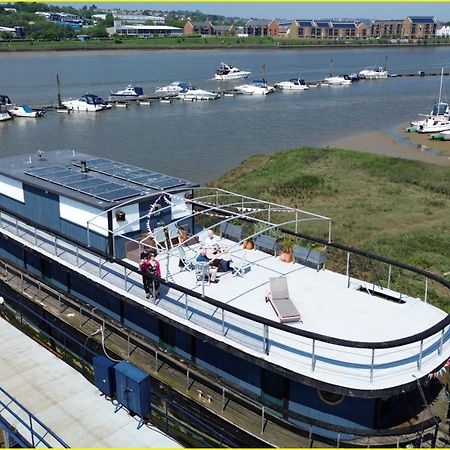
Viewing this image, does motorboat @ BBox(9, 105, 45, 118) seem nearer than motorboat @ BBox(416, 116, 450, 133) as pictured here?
No

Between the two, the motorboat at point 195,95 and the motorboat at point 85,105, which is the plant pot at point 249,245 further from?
the motorboat at point 195,95

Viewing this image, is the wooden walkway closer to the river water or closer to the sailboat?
the river water

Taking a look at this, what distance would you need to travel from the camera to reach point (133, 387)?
49.5ft

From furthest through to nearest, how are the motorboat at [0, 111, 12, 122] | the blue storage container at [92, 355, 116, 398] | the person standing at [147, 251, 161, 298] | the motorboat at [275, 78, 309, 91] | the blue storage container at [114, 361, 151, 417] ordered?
the motorboat at [275, 78, 309, 91] → the motorboat at [0, 111, 12, 122] → the blue storage container at [92, 355, 116, 398] → the person standing at [147, 251, 161, 298] → the blue storage container at [114, 361, 151, 417]

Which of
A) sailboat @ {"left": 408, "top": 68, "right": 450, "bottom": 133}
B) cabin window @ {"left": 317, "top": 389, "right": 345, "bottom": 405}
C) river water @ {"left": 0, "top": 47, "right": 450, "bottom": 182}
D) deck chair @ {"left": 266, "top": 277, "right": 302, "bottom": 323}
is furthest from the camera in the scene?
sailboat @ {"left": 408, "top": 68, "right": 450, "bottom": 133}

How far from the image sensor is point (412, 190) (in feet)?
130

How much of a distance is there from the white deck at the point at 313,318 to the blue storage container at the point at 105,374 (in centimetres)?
190

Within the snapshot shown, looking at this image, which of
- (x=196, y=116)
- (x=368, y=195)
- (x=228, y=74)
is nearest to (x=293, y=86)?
(x=228, y=74)

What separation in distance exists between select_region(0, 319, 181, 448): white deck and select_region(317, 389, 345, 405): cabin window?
4227mm

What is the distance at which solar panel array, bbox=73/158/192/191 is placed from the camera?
757 inches

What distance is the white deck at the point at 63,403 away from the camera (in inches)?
592

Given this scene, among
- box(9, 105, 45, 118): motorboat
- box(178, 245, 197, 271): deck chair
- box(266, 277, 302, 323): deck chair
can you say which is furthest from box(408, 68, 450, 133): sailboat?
box(266, 277, 302, 323): deck chair

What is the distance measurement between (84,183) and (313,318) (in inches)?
360

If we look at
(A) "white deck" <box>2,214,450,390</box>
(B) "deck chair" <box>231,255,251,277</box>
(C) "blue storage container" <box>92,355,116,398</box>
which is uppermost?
(B) "deck chair" <box>231,255,251,277</box>
